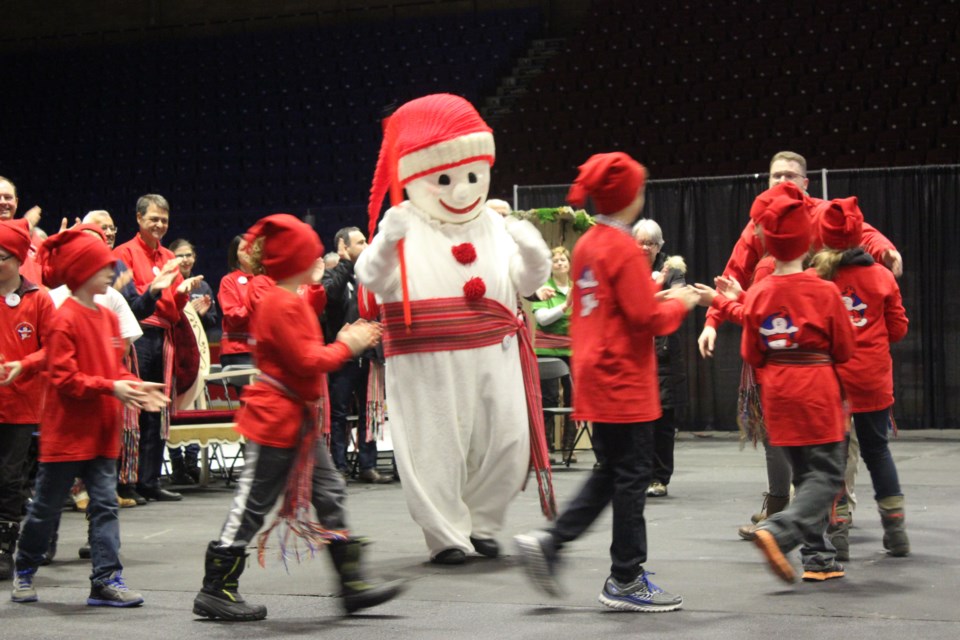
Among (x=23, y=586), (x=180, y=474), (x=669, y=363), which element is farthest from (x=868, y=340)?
(x=180, y=474)

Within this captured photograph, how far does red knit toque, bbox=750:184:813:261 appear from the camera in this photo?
12.4 ft

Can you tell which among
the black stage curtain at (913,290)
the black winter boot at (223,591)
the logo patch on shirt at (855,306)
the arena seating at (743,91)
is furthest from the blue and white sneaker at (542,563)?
the arena seating at (743,91)

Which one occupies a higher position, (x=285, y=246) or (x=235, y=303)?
(x=285, y=246)

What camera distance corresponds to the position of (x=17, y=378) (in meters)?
4.24

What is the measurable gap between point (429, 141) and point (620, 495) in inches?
63.0

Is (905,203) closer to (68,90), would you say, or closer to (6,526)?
(6,526)

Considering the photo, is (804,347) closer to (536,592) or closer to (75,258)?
(536,592)

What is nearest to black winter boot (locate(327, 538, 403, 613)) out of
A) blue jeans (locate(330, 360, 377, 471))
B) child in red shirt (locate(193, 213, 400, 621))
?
child in red shirt (locate(193, 213, 400, 621))

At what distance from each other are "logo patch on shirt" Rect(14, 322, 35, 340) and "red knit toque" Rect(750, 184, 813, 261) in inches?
97.4

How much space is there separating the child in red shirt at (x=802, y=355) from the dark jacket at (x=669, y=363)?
2448mm

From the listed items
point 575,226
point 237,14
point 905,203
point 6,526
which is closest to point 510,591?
point 6,526

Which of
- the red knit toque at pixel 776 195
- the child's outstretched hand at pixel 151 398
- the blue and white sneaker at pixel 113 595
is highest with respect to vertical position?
the red knit toque at pixel 776 195

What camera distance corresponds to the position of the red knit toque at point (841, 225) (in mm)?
4277

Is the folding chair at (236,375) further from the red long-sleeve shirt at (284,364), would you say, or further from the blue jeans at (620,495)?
the blue jeans at (620,495)
